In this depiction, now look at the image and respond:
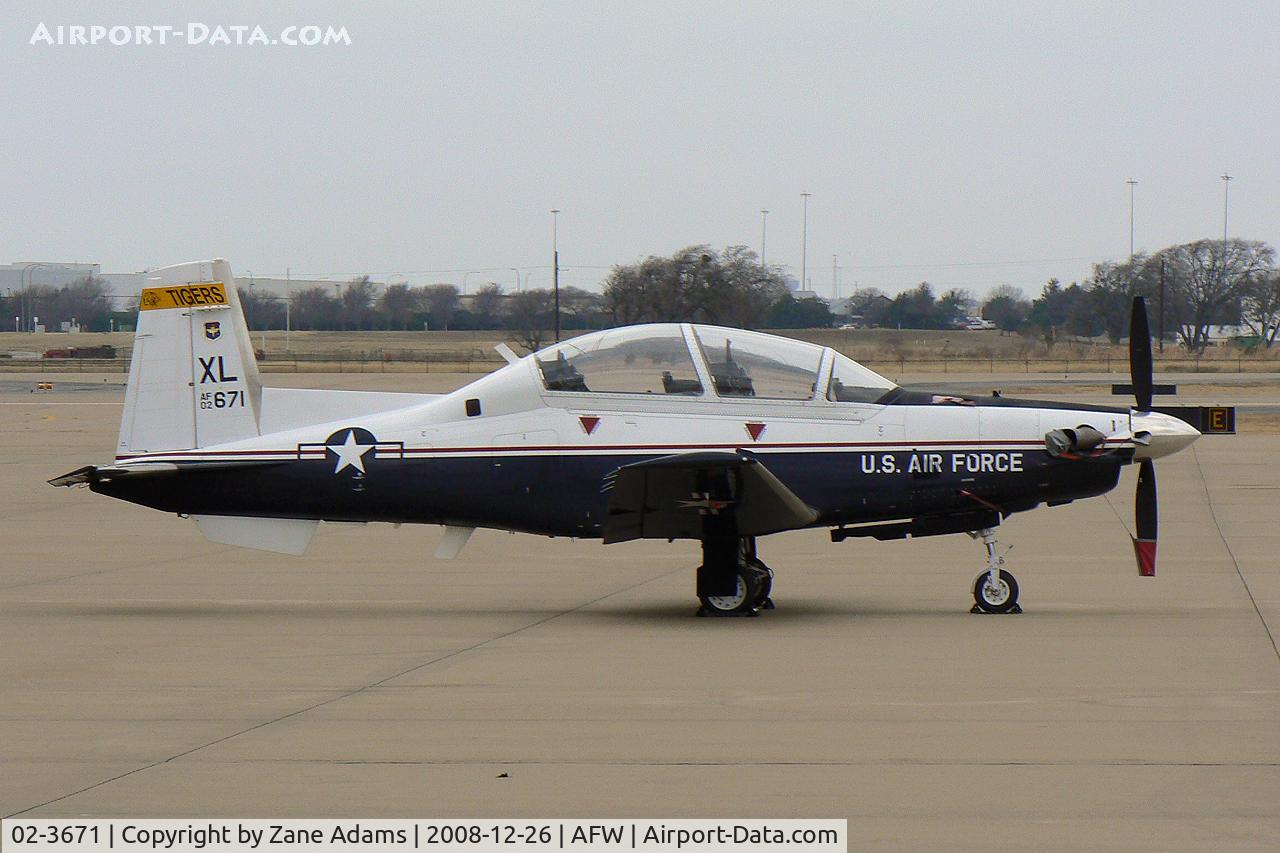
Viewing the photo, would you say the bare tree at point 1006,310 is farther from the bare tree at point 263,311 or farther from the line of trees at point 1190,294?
the bare tree at point 263,311

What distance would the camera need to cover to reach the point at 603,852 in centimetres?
532

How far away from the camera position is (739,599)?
10695 mm

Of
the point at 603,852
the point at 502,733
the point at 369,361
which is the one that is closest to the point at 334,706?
the point at 502,733

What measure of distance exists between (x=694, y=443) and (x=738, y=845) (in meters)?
5.46

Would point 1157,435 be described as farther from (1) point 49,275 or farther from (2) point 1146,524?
(1) point 49,275

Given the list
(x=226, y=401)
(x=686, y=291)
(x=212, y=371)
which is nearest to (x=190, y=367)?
(x=212, y=371)

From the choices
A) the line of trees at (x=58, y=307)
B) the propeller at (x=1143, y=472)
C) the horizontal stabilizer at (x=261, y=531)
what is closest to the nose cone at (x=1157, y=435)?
the propeller at (x=1143, y=472)

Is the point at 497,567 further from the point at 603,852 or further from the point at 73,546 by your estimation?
the point at 603,852

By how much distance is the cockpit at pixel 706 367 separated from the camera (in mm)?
10758

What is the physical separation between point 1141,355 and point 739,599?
3.54 meters

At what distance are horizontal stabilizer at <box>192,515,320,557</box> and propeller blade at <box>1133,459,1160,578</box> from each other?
20.5ft

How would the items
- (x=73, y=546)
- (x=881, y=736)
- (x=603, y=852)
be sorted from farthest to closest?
(x=73, y=546) < (x=881, y=736) < (x=603, y=852)

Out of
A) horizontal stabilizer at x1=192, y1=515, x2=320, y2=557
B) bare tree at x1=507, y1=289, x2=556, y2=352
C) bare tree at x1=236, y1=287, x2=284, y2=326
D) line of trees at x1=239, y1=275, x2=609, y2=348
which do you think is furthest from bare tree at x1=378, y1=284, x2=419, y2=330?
horizontal stabilizer at x1=192, y1=515, x2=320, y2=557

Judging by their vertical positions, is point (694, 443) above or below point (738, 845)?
above
